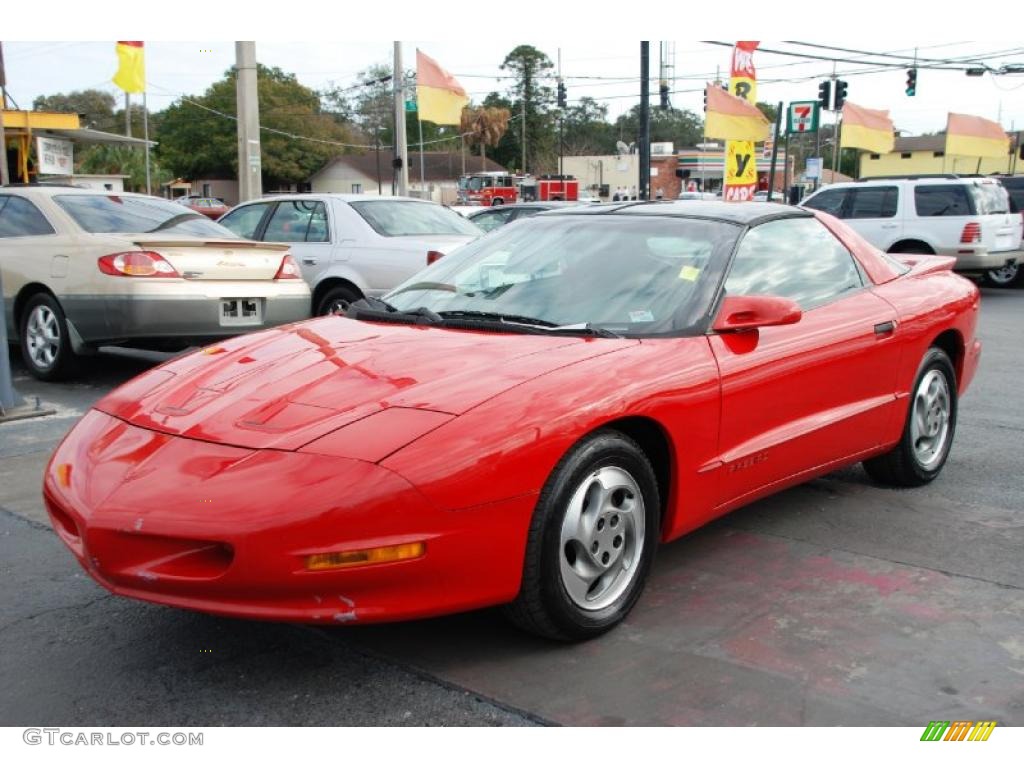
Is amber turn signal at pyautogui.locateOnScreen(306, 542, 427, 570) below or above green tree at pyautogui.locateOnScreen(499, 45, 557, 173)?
below

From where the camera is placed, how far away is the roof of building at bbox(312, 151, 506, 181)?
278ft

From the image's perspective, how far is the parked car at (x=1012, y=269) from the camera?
16.0 metres

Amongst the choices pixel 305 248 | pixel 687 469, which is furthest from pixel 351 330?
pixel 305 248

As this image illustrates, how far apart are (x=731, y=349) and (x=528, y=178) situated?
55.9 metres

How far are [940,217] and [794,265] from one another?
11.5 meters

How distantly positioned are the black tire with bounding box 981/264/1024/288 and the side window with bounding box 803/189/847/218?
9.03 ft

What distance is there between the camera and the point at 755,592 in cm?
351

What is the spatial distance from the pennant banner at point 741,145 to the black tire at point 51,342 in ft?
40.7

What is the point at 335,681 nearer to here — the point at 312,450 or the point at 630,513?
the point at 312,450

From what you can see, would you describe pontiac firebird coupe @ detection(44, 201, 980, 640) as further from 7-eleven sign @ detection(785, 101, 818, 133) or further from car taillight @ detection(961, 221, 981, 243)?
7-eleven sign @ detection(785, 101, 818, 133)

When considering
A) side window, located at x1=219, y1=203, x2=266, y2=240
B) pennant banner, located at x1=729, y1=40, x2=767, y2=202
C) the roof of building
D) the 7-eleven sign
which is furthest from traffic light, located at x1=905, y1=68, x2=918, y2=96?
the roof of building

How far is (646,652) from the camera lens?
302 centimetres

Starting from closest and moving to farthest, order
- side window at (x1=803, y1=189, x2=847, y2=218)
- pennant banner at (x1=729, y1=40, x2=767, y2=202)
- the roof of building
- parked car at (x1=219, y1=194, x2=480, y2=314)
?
parked car at (x1=219, y1=194, x2=480, y2=314)
side window at (x1=803, y1=189, x2=847, y2=218)
pennant banner at (x1=729, y1=40, x2=767, y2=202)
the roof of building

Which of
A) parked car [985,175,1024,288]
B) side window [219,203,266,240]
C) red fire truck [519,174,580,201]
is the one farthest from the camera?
red fire truck [519,174,580,201]
